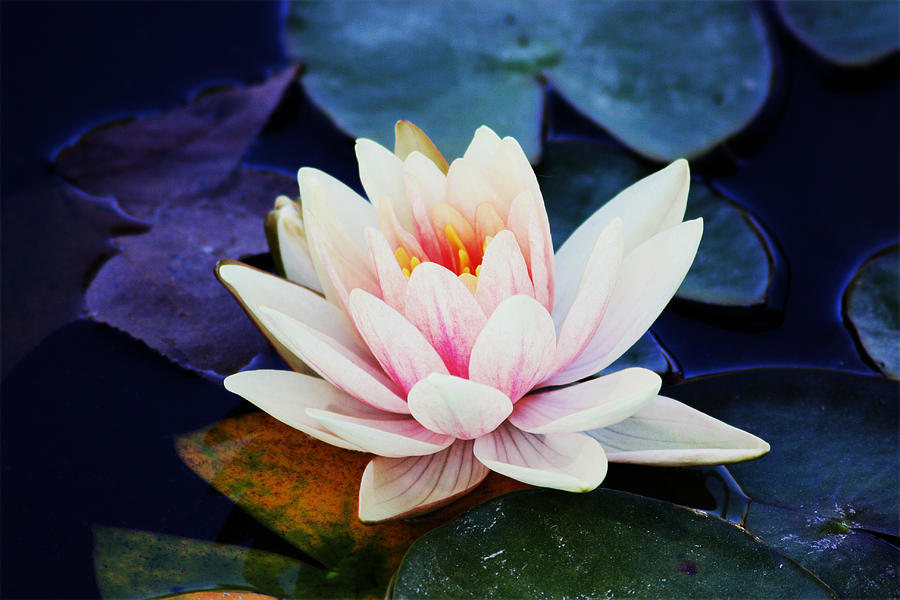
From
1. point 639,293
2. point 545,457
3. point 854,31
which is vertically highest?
point 854,31

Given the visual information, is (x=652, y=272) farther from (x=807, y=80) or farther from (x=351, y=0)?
(x=351, y=0)

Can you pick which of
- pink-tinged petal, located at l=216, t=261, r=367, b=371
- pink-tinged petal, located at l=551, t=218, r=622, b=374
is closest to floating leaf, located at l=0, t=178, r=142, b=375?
pink-tinged petal, located at l=216, t=261, r=367, b=371

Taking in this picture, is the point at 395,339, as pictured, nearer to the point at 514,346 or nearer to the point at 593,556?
the point at 514,346

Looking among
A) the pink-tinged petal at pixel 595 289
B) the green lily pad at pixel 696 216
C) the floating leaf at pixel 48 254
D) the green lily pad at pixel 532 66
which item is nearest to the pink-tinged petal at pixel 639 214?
the pink-tinged petal at pixel 595 289

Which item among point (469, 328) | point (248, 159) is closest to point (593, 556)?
point (469, 328)

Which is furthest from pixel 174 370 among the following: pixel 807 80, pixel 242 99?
pixel 807 80

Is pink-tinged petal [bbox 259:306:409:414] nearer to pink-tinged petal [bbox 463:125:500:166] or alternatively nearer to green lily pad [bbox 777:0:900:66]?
pink-tinged petal [bbox 463:125:500:166]

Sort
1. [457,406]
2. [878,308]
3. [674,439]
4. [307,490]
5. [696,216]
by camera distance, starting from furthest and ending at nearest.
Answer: [696,216]
[878,308]
[307,490]
[674,439]
[457,406]
